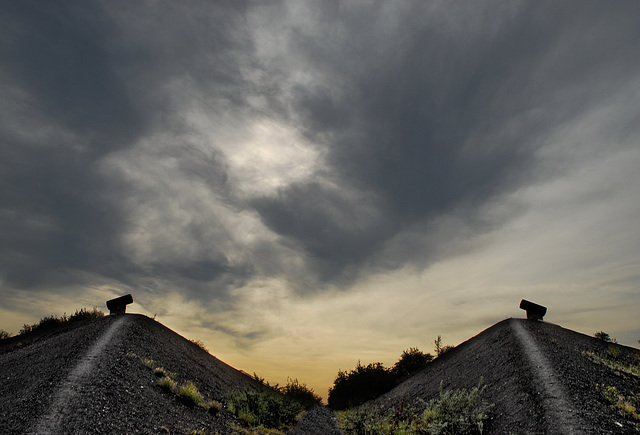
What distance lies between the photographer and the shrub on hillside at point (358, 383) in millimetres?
38438

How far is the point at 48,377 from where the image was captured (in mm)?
11875

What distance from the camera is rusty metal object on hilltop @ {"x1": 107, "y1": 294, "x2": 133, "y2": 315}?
22.3 metres

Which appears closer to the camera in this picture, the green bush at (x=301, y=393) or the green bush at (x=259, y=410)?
the green bush at (x=259, y=410)

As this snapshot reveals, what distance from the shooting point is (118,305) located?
22406 mm

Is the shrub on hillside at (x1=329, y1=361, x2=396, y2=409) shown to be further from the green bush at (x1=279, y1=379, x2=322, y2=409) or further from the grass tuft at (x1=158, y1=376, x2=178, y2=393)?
the grass tuft at (x1=158, y1=376, x2=178, y2=393)

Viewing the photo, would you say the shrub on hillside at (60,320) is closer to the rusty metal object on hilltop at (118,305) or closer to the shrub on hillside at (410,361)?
the rusty metal object on hilltop at (118,305)

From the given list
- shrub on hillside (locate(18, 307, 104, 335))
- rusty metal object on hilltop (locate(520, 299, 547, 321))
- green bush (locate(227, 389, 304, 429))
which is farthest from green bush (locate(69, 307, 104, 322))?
rusty metal object on hilltop (locate(520, 299, 547, 321))

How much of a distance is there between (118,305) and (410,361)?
29.3m

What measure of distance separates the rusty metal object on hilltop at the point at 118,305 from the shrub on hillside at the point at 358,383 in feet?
83.4

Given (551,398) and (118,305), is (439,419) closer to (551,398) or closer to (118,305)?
(551,398)

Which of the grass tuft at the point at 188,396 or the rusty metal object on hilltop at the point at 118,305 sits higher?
the rusty metal object on hilltop at the point at 118,305

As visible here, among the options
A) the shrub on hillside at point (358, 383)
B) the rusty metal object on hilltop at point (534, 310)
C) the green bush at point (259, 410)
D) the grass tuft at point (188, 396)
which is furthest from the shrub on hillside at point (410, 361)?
the grass tuft at point (188, 396)

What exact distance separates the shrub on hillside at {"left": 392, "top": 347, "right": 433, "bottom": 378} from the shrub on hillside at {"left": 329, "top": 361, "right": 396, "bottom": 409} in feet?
2.88

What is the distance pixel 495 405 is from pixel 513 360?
359cm
